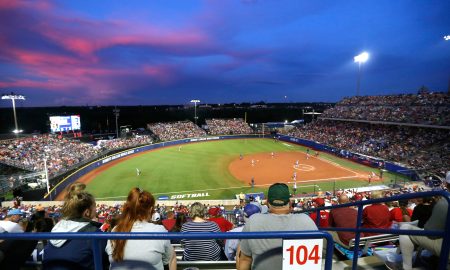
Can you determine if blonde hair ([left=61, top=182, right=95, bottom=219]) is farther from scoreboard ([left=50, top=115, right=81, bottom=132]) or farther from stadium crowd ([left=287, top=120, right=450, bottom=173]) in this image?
scoreboard ([left=50, top=115, right=81, bottom=132])

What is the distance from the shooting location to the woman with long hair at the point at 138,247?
8.46ft

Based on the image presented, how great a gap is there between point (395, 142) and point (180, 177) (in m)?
34.9

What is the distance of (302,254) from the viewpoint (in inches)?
90.6

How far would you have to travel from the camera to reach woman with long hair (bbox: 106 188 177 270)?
2578 mm

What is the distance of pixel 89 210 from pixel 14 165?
34.9 m

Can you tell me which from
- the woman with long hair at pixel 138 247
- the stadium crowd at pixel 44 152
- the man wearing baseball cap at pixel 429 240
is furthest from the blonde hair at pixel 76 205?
the stadium crowd at pixel 44 152

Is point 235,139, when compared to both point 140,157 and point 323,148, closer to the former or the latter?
point 323,148

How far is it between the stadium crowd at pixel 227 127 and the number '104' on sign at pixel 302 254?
2814 inches

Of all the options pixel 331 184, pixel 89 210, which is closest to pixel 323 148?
pixel 331 184

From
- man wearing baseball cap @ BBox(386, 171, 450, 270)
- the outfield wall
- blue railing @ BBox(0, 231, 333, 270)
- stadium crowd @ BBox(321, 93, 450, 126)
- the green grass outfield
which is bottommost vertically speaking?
the green grass outfield

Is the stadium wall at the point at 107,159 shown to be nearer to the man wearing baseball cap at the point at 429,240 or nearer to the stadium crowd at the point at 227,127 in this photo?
the stadium crowd at the point at 227,127

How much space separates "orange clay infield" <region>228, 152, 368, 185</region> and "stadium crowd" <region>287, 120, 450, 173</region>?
6.85m

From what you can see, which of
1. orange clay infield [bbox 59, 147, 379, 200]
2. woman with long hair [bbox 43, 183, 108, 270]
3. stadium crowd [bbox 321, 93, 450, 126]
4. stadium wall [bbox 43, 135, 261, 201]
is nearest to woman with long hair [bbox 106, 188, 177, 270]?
woman with long hair [bbox 43, 183, 108, 270]

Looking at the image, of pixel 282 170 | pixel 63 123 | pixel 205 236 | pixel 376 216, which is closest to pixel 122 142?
pixel 63 123
